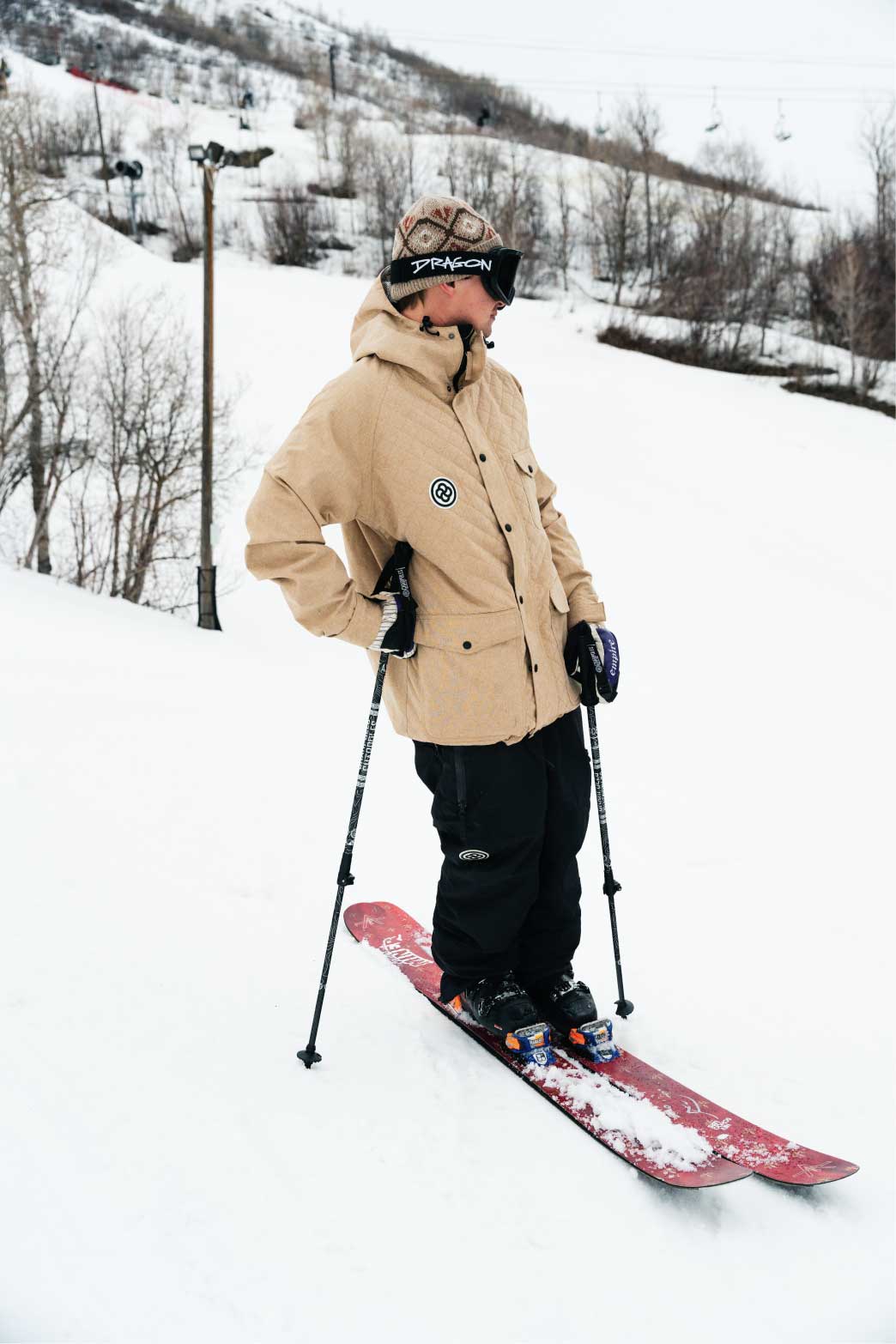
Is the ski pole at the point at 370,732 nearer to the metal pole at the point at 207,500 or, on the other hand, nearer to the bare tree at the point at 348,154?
the metal pole at the point at 207,500

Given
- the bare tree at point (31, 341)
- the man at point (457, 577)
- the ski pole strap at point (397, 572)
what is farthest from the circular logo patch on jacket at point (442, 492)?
the bare tree at point (31, 341)

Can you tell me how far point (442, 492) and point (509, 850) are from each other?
0.87 meters

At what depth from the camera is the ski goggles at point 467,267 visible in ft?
7.06

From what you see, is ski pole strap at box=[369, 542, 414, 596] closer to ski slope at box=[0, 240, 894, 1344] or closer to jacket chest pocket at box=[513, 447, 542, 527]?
jacket chest pocket at box=[513, 447, 542, 527]

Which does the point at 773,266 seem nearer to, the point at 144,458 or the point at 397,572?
the point at 144,458

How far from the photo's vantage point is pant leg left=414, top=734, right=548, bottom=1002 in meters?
2.25

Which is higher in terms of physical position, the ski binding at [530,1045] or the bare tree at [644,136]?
the bare tree at [644,136]

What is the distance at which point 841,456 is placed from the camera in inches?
862

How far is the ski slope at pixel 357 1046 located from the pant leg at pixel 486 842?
0.30 m

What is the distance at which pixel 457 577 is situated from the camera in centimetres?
220

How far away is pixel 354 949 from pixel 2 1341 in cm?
146

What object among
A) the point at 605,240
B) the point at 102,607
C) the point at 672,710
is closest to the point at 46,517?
the point at 102,607

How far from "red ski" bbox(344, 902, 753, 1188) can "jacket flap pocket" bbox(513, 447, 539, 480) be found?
57.0 inches

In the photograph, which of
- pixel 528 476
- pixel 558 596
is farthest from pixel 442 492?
pixel 558 596
